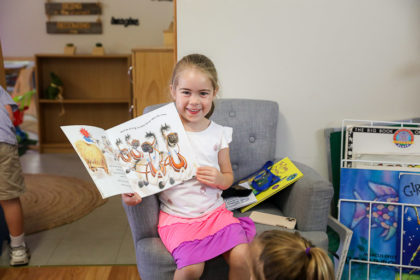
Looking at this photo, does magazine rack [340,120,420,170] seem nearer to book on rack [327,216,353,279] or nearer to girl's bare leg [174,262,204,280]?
book on rack [327,216,353,279]

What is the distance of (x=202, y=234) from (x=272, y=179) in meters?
0.51

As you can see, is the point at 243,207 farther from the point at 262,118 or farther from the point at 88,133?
the point at 88,133

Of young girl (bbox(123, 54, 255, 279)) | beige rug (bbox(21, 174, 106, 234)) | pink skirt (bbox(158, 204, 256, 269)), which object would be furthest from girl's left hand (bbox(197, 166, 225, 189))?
beige rug (bbox(21, 174, 106, 234))

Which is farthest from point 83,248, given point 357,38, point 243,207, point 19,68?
point 19,68

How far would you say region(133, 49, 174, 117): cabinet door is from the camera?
2795 mm

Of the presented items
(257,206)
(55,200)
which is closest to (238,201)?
(257,206)

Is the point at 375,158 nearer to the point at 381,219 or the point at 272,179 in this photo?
the point at 381,219

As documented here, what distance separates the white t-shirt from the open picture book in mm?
71

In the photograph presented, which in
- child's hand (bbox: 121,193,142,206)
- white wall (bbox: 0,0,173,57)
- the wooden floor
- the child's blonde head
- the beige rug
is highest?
white wall (bbox: 0,0,173,57)

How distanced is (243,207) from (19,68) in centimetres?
431

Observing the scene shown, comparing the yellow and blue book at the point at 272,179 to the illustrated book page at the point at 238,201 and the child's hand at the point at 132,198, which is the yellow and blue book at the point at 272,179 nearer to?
the illustrated book page at the point at 238,201

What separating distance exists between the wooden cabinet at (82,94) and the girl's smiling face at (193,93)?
328 centimetres

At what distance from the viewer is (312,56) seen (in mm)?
1953

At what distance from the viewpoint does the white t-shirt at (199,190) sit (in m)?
1.34
